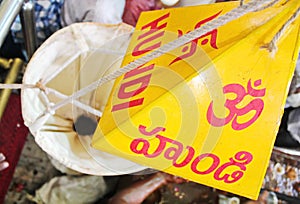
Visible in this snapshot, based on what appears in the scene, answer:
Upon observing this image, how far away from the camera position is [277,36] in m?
0.48

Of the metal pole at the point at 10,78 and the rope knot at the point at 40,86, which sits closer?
the rope knot at the point at 40,86

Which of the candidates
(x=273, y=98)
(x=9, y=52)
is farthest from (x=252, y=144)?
(x=9, y=52)

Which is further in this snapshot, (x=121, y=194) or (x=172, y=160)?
(x=121, y=194)

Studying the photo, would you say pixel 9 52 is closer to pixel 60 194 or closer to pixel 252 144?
pixel 60 194

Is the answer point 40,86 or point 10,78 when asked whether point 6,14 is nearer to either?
point 40,86

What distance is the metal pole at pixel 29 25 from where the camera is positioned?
101cm

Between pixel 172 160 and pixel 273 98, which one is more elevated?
pixel 273 98

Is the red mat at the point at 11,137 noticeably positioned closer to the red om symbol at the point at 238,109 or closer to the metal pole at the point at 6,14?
the metal pole at the point at 6,14

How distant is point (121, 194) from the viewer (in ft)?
3.62

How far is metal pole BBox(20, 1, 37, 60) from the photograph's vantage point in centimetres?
101

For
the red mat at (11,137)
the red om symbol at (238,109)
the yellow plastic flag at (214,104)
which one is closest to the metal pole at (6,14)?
the yellow plastic flag at (214,104)

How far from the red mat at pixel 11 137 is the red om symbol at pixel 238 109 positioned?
942 mm

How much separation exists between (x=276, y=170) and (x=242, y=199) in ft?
0.47

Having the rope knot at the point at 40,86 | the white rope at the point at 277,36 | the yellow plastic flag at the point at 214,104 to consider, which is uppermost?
the white rope at the point at 277,36
